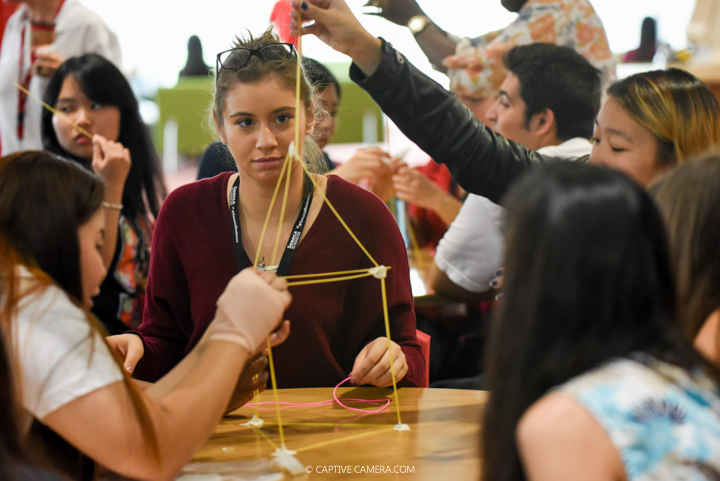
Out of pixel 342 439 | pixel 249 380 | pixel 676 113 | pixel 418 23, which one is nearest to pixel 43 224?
pixel 249 380

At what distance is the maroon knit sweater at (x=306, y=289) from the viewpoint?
4.15 ft

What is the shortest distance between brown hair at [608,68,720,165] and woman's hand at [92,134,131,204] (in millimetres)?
1332

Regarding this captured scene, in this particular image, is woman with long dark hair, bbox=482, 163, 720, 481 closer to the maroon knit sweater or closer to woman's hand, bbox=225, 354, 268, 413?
woman's hand, bbox=225, 354, 268, 413

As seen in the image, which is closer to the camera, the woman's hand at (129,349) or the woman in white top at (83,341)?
the woman in white top at (83,341)

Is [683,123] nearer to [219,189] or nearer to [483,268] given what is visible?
[483,268]

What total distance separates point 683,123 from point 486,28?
1610mm

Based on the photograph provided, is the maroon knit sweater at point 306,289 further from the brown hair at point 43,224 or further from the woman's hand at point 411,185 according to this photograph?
the woman's hand at point 411,185

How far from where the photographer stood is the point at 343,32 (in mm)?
1119

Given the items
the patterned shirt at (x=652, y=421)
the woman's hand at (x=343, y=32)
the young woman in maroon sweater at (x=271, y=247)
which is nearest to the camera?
the patterned shirt at (x=652, y=421)

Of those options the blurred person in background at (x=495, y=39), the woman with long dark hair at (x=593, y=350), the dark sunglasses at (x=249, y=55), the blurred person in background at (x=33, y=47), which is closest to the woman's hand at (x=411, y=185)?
the blurred person in background at (x=495, y=39)

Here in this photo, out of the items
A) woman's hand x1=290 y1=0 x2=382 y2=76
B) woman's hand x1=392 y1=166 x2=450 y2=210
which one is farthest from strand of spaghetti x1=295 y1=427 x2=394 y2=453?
woman's hand x1=392 y1=166 x2=450 y2=210

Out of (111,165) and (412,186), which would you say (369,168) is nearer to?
(412,186)

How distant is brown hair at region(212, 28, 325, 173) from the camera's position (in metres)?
1.25

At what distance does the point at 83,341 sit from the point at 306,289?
0.55 meters
